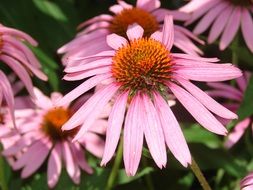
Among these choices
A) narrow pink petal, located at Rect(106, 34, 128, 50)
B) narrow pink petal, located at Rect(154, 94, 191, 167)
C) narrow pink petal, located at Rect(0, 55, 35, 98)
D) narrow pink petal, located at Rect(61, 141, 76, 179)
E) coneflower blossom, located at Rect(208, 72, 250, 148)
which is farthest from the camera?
coneflower blossom, located at Rect(208, 72, 250, 148)

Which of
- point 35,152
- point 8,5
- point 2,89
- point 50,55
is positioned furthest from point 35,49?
point 2,89

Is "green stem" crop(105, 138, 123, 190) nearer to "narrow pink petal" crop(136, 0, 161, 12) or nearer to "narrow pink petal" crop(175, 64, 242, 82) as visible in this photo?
"narrow pink petal" crop(175, 64, 242, 82)

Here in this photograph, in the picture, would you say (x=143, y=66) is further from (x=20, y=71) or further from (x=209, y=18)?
(x=209, y=18)

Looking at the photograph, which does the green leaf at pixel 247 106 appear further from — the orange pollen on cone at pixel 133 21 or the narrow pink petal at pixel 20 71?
the narrow pink petal at pixel 20 71

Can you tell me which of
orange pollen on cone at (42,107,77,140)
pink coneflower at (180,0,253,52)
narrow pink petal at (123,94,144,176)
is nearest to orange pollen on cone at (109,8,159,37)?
pink coneflower at (180,0,253,52)

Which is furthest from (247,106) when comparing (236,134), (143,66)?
(143,66)

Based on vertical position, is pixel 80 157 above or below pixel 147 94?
below

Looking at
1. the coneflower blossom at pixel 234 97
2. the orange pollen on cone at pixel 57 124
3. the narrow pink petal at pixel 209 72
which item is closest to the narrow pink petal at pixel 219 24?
the coneflower blossom at pixel 234 97
